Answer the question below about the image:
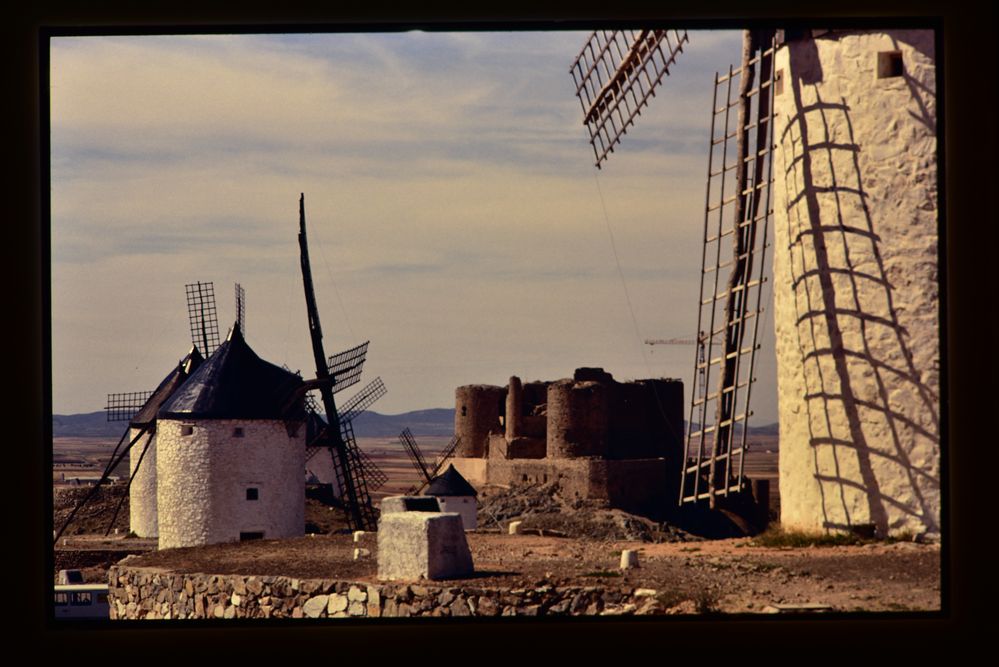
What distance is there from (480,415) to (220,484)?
19278 mm

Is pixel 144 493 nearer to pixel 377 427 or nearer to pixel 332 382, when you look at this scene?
pixel 332 382

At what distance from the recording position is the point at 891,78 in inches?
474

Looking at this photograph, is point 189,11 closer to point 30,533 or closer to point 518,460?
point 30,533

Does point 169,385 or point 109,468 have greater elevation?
point 169,385

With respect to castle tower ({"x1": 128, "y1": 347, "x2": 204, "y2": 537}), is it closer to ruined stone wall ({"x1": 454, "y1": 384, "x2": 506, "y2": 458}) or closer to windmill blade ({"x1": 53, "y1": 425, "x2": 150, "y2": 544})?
windmill blade ({"x1": 53, "y1": 425, "x2": 150, "y2": 544})

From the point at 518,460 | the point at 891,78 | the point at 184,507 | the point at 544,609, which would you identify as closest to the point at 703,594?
the point at 544,609

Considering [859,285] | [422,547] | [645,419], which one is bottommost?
[422,547]

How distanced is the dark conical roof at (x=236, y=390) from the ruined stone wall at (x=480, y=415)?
17261 millimetres

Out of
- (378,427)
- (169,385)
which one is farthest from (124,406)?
(378,427)

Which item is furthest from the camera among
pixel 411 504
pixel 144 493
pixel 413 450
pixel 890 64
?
pixel 413 450

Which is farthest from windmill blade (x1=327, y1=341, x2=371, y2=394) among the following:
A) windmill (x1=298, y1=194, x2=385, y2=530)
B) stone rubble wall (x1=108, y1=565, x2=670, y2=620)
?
stone rubble wall (x1=108, y1=565, x2=670, y2=620)

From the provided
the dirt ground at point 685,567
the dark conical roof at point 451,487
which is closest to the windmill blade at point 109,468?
the dark conical roof at point 451,487

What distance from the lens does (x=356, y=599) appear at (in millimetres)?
12266

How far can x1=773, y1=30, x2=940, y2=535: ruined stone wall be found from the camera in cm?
1181
